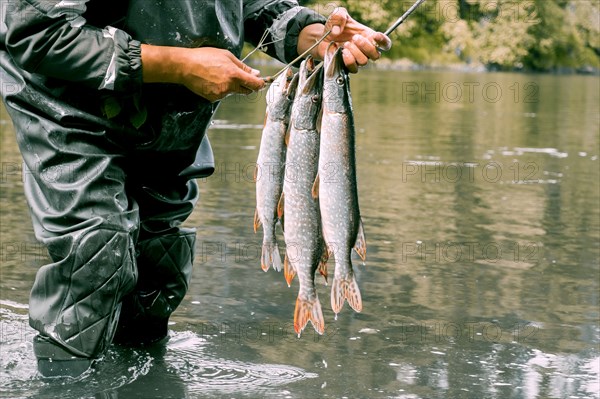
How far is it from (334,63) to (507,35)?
80.0 meters

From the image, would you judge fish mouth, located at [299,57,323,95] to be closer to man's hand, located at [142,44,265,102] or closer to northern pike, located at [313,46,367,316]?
northern pike, located at [313,46,367,316]

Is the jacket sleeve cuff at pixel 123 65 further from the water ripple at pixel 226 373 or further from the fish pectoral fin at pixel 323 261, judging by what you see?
the water ripple at pixel 226 373

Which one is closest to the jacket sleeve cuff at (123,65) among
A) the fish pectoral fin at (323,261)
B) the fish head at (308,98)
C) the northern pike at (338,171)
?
the fish head at (308,98)

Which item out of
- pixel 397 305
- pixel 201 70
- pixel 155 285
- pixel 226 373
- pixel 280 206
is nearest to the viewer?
pixel 201 70

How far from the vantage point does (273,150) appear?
13.9ft

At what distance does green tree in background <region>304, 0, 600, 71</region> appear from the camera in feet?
261

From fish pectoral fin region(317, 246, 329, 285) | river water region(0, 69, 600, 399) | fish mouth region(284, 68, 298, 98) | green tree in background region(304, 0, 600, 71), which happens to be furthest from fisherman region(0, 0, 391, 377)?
green tree in background region(304, 0, 600, 71)

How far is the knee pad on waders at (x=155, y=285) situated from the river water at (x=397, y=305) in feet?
0.41

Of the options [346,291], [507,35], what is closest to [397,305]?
[346,291]

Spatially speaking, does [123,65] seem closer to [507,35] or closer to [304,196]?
[304,196]

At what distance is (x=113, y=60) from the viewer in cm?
413

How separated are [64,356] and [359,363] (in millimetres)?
1335

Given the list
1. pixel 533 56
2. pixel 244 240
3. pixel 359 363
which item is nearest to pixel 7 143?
pixel 244 240

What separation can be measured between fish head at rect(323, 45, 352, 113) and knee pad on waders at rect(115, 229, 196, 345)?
138 cm
